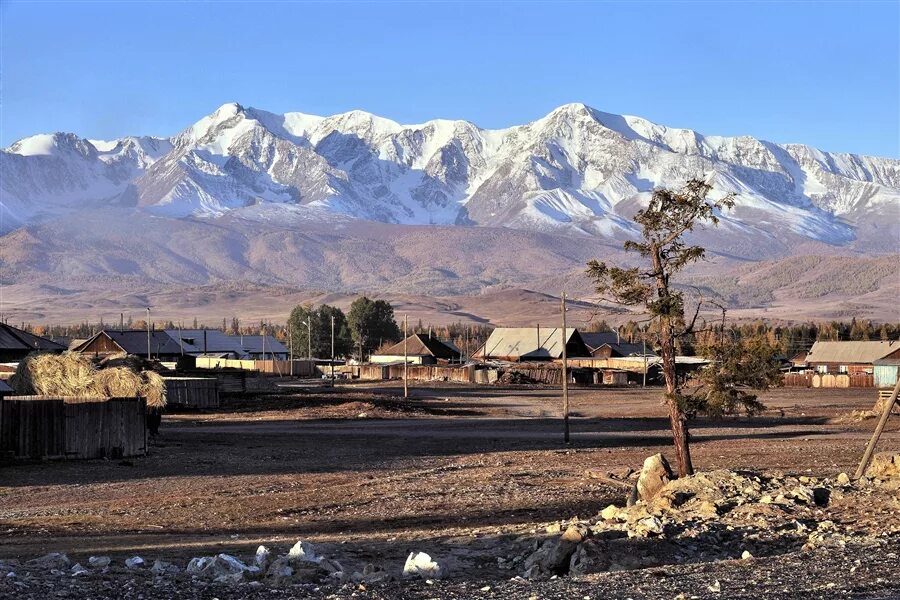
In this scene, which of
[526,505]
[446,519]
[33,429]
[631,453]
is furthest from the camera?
[631,453]

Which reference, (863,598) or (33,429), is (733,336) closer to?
(863,598)

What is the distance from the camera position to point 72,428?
36.8 meters

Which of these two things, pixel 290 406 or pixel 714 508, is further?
pixel 290 406

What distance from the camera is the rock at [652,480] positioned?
25.5m

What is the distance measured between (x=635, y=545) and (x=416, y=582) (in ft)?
13.0

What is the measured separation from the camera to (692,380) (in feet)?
98.0

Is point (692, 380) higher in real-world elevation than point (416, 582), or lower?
higher

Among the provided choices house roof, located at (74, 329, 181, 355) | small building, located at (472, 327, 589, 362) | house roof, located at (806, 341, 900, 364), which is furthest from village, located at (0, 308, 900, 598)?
small building, located at (472, 327, 589, 362)

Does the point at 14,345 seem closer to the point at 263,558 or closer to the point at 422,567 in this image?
the point at 263,558

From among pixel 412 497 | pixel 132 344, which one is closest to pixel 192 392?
pixel 132 344

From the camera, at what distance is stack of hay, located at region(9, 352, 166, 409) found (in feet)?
144

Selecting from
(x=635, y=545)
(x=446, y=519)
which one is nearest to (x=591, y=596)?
(x=635, y=545)

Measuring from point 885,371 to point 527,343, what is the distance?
41.4 meters

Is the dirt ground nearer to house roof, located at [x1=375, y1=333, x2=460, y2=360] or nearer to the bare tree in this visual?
the bare tree
